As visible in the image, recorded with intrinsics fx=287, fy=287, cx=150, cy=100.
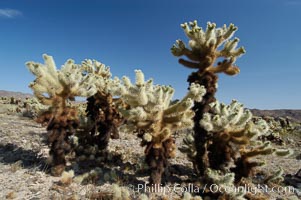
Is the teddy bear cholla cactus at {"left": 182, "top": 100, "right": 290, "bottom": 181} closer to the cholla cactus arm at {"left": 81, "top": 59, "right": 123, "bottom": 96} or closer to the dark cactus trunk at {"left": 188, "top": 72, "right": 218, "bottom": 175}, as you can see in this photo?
the dark cactus trunk at {"left": 188, "top": 72, "right": 218, "bottom": 175}

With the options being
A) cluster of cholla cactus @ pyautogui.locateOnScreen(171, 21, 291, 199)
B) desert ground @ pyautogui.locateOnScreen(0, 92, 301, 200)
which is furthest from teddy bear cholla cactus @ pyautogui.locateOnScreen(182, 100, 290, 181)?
desert ground @ pyautogui.locateOnScreen(0, 92, 301, 200)

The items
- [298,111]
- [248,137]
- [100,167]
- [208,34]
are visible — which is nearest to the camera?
[248,137]

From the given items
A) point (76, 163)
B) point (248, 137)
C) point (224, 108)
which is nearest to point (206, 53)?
point (224, 108)

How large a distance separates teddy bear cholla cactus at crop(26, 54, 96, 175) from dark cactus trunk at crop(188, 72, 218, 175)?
2.94 m

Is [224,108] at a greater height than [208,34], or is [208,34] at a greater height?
[208,34]

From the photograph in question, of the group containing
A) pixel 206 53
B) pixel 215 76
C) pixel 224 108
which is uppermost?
pixel 206 53

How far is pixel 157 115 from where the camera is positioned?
6898 mm

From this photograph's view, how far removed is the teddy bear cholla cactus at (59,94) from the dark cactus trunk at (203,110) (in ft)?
9.64

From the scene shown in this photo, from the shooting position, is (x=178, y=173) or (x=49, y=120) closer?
(x=49, y=120)

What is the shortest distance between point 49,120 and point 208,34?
193 inches

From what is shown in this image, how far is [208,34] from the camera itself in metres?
7.61

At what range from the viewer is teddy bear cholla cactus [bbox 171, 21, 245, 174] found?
7672mm

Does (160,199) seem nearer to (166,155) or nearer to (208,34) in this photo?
(166,155)

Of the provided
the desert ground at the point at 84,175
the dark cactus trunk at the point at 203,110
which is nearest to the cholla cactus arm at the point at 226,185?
the desert ground at the point at 84,175
